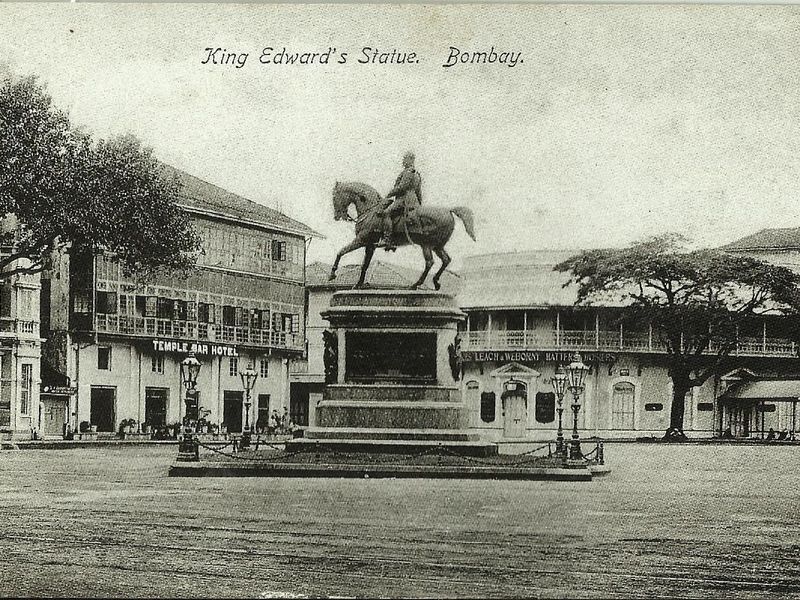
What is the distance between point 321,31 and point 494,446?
21.7ft

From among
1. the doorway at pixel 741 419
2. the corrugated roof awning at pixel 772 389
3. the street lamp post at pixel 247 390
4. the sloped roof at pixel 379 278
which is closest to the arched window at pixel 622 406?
the doorway at pixel 741 419

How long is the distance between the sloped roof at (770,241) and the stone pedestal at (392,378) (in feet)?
15.5

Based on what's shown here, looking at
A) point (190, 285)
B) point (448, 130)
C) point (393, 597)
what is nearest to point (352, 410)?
point (190, 285)

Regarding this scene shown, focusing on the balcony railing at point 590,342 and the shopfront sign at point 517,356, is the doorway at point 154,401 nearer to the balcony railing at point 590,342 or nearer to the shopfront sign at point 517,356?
the shopfront sign at point 517,356

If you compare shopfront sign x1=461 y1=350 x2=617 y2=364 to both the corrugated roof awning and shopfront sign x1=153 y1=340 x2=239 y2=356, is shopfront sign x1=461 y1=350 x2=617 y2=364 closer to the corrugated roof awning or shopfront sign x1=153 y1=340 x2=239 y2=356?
the corrugated roof awning

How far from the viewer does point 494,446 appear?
17312mm

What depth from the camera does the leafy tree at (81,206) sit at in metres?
14.8

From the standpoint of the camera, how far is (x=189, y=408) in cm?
1677

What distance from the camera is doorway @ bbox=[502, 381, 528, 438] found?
2027cm

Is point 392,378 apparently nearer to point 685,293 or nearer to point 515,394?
point 515,394

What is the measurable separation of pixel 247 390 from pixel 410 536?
15.2ft

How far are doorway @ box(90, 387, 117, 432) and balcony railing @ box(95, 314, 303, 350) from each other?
771 millimetres

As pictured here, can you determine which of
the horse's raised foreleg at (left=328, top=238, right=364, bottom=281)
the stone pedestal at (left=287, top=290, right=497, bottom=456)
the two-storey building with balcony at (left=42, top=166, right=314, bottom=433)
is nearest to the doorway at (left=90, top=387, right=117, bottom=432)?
the two-storey building with balcony at (left=42, top=166, right=314, bottom=433)

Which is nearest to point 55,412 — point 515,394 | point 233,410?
point 233,410
